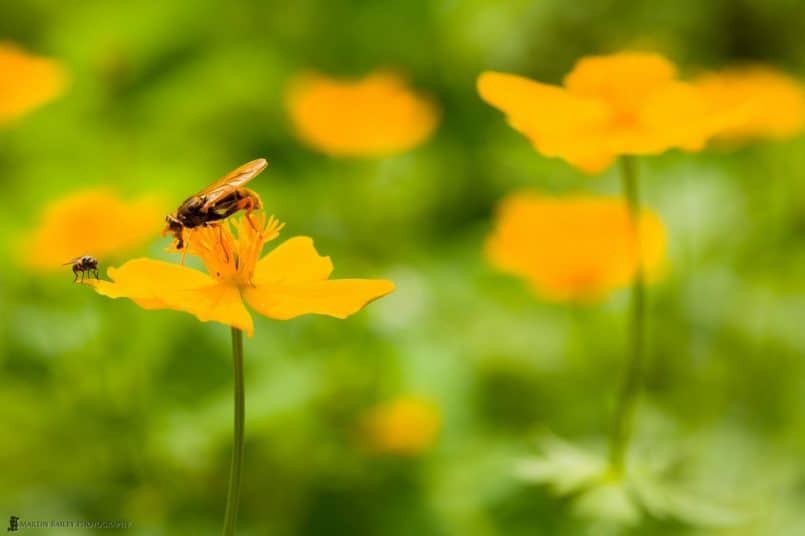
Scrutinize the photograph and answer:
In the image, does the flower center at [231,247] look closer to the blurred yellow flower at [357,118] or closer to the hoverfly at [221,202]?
the hoverfly at [221,202]

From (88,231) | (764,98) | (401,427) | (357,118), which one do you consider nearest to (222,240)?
(401,427)

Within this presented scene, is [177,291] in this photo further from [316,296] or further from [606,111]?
[606,111]

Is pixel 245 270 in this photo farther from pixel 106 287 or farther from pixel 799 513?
pixel 799 513

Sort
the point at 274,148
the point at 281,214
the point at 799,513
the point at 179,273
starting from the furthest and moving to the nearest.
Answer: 1. the point at 274,148
2. the point at 281,214
3. the point at 799,513
4. the point at 179,273

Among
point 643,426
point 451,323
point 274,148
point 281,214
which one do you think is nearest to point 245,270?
point 643,426

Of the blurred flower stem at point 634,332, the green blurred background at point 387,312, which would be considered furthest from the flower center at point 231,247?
the green blurred background at point 387,312
